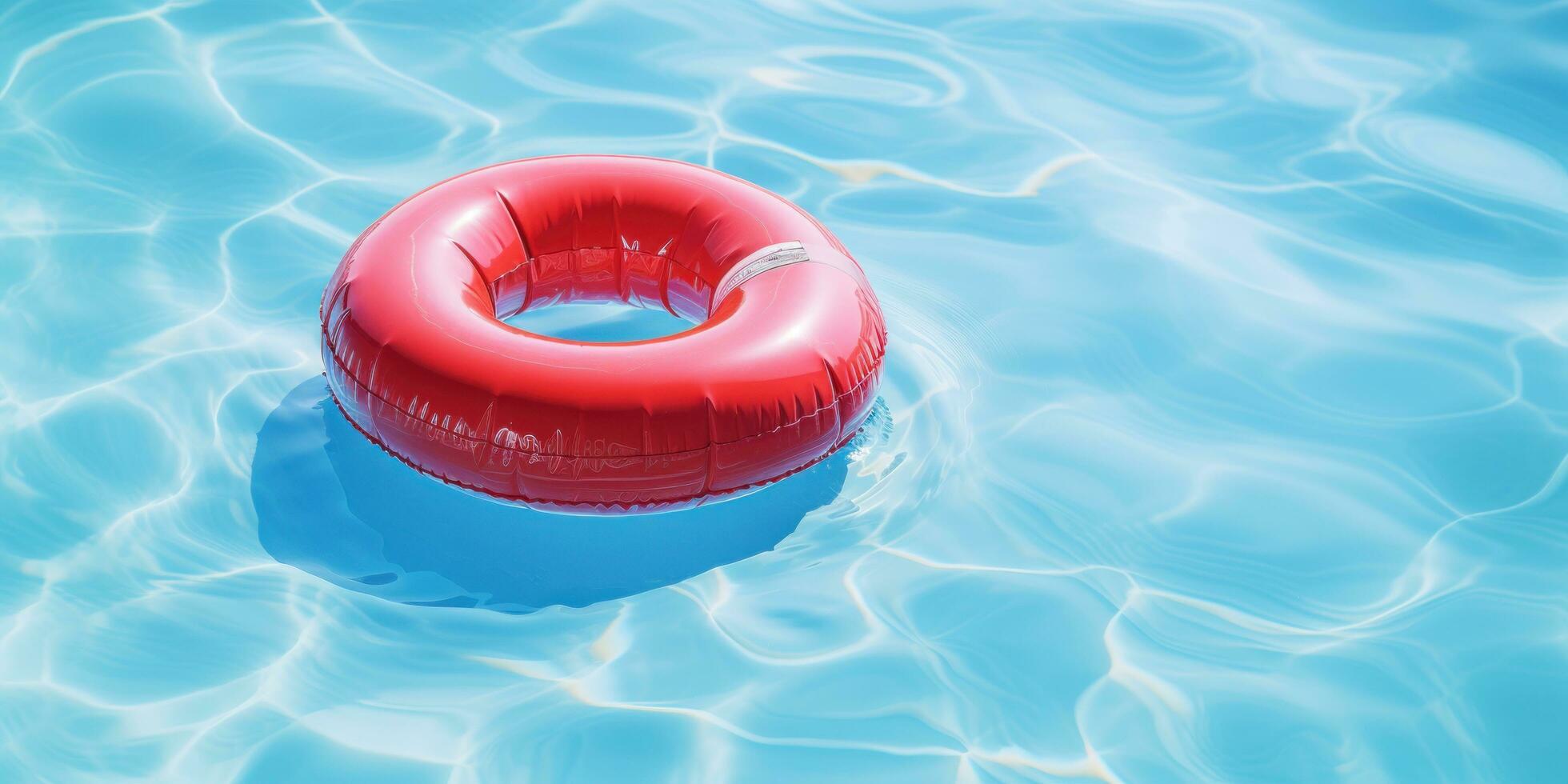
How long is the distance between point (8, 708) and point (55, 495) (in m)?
0.61

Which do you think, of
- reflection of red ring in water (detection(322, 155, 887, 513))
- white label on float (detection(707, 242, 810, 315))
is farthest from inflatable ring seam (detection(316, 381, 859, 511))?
white label on float (detection(707, 242, 810, 315))

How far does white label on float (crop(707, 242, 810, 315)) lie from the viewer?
→ 316cm

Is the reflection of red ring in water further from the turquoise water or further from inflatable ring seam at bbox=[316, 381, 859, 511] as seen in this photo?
the turquoise water

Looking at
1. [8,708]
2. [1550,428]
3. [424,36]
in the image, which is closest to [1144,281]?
[1550,428]

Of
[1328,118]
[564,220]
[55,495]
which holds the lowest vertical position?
[55,495]

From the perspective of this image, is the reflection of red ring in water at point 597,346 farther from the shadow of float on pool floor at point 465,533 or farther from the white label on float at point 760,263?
the shadow of float on pool floor at point 465,533

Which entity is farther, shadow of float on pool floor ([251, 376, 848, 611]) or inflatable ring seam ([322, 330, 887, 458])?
shadow of float on pool floor ([251, 376, 848, 611])

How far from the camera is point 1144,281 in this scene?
4.06 meters

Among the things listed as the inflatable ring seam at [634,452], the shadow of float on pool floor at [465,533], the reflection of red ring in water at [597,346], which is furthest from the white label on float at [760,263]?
the shadow of float on pool floor at [465,533]

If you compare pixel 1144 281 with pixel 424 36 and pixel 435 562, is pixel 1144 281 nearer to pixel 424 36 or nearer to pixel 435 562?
pixel 435 562

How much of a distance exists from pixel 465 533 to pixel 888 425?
1.03 m

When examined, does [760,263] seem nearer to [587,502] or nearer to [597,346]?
[597,346]

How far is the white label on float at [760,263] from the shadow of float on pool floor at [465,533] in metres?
0.47

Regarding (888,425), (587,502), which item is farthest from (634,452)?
(888,425)
